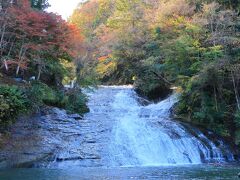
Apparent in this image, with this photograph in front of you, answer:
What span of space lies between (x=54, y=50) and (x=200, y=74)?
8568 mm

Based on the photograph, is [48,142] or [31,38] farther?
[31,38]

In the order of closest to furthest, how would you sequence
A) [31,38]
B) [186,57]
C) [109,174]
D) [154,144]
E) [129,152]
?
[109,174] < [129,152] < [154,144] < [31,38] < [186,57]

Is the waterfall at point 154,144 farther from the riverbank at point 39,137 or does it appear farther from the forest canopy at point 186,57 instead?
the forest canopy at point 186,57

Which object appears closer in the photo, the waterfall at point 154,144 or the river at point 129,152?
the river at point 129,152

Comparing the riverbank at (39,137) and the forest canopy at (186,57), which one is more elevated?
the forest canopy at (186,57)

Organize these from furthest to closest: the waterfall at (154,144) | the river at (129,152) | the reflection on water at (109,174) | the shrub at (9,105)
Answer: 1. the waterfall at (154,144)
2. the shrub at (9,105)
3. the river at (129,152)
4. the reflection on water at (109,174)

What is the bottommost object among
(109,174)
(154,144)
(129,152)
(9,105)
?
(109,174)

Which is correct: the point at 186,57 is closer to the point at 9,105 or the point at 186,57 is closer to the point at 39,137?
the point at 39,137

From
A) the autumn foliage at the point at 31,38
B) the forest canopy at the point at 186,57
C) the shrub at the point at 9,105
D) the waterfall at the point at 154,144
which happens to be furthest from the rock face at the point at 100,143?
the autumn foliage at the point at 31,38

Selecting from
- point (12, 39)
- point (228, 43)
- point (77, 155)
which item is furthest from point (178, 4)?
point (77, 155)

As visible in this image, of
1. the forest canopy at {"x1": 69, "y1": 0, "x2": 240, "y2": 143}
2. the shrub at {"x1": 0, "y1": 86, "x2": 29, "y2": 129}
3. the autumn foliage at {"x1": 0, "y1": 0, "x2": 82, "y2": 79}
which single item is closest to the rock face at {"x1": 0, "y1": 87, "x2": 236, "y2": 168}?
the shrub at {"x1": 0, "y1": 86, "x2": 29, "y2": 129}

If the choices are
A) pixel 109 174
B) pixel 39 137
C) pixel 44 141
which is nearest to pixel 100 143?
pixel 44 141

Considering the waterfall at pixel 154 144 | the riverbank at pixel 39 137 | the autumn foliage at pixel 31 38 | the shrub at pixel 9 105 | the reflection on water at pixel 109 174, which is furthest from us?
the autumn foliage at pixel 31 38

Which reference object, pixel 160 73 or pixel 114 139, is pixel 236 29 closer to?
pixel 160 73
